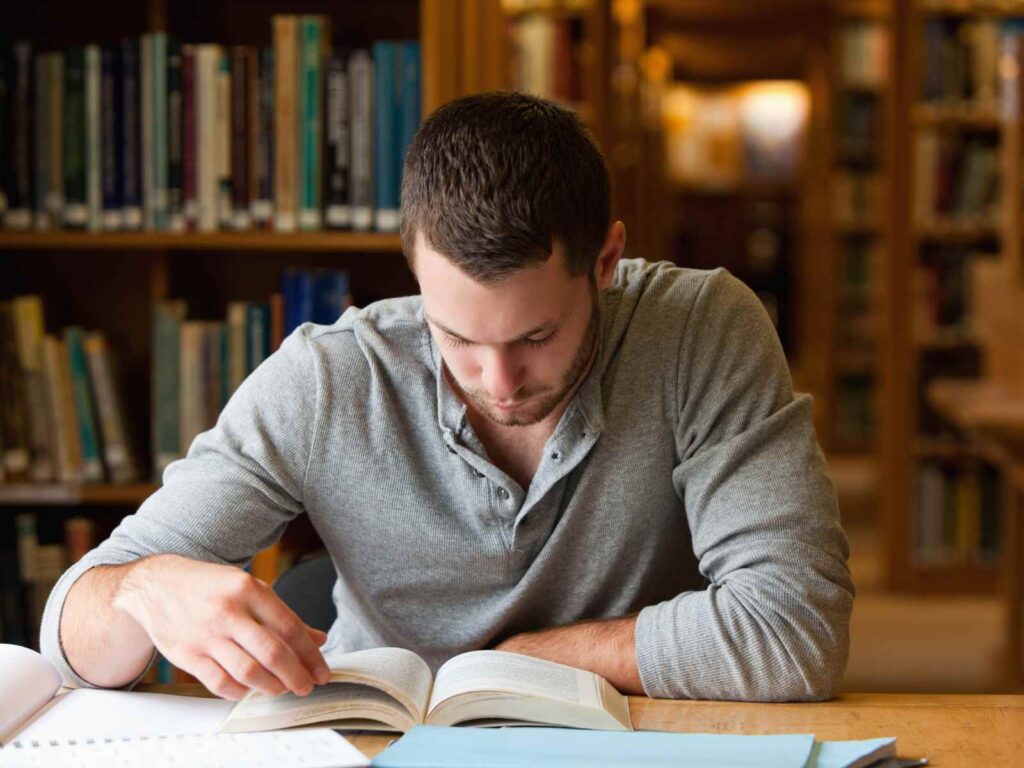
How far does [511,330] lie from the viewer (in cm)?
120

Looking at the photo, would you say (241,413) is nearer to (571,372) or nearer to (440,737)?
(571,372)

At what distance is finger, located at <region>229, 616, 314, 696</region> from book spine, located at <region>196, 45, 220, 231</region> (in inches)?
51.2

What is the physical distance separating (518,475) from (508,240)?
305 mm

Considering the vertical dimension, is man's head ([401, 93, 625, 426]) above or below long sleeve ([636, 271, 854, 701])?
above

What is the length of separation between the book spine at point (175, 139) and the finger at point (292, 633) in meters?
1.30

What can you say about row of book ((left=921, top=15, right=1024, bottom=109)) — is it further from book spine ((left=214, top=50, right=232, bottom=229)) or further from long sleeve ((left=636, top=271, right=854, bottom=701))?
long sleeve ((left=636, top=271, right=854, bottom=701))

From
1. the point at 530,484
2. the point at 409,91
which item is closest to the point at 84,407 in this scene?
the point at 409,91

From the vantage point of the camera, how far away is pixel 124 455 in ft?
7.57

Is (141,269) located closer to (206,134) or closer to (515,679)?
(206,134)

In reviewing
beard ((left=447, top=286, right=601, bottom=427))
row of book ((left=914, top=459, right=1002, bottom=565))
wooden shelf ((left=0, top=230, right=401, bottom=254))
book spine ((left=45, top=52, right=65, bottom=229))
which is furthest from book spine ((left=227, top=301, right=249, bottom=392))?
row of book ((left=914, top=459, right=1002, bottom=565))

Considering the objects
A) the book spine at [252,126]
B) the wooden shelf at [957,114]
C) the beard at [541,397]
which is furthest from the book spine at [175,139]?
the wooden shelf at [957,114]

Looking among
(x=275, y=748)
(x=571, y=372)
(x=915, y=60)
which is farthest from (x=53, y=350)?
(x=915, y=60)

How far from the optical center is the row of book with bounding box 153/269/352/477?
7.44ft

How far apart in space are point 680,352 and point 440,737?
512 millimetres
